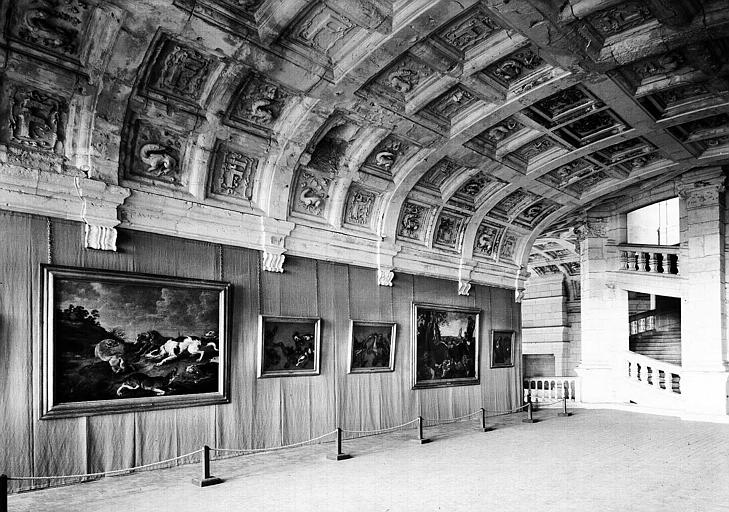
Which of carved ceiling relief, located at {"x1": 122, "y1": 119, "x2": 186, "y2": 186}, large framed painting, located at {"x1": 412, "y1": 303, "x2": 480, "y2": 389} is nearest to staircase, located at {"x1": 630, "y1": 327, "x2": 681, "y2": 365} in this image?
large framed painting, located at {"x1": 412, "y1": 303, "x2": 480, "y2": 389}

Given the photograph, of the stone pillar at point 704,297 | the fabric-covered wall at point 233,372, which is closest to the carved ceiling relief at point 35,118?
the fabric-covered wall at point 233,372

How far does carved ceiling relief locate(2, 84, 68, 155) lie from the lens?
25.9 ft

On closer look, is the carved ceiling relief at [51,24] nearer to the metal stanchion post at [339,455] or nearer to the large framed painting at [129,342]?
the large framed painting at [129,342]

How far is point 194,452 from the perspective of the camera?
9.41 metres

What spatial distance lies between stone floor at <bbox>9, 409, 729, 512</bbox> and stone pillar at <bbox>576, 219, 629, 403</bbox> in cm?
578

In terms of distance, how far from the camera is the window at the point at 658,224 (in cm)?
2788

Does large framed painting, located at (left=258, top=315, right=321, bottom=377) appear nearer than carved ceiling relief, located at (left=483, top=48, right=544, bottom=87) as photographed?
No

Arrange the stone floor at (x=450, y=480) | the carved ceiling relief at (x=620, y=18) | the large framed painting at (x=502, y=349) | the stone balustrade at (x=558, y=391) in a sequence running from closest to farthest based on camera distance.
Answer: the stone floor at (x=450, y=480) → the carved ceiling relief at (x=620, y=18) → the large framed painting at (x=502, y=349) → the stone balustrade at (x=558, y=391)

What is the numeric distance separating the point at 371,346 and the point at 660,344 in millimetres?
12702

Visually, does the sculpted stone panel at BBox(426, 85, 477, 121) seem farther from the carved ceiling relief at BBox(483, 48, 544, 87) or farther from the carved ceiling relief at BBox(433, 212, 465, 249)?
the carved ceiling relief at BBox(433, 212, 465, 249)

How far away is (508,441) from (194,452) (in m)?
6.39

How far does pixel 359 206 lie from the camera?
12961 millimetres

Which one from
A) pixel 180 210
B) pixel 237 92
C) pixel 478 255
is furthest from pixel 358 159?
pixel 478 255

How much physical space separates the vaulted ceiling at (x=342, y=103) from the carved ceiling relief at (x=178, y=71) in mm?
25
